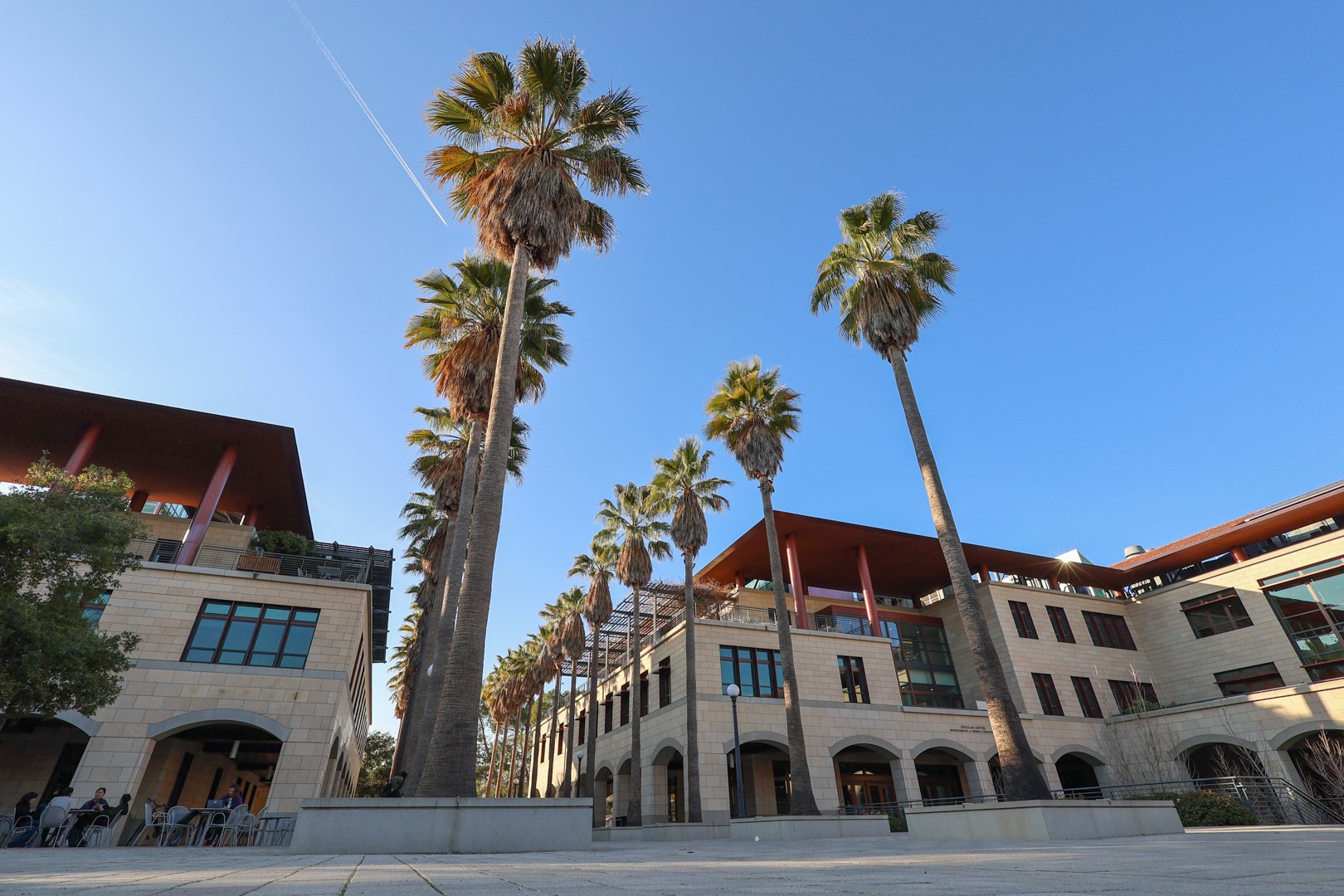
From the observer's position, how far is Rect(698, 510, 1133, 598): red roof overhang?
30.3 metres

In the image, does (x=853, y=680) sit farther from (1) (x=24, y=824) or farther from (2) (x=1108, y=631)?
(1) (x=24, y=824)

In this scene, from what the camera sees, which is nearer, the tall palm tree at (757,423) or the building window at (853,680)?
the tall palm tree at (757,423)

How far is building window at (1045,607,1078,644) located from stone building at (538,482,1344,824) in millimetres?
170

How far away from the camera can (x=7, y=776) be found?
17.6 meters

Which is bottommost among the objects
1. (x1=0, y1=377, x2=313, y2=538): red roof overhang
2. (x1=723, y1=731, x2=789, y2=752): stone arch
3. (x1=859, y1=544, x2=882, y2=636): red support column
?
(x1=723, y1=731, x2=789, y2=752): stone arch

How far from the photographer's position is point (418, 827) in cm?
910

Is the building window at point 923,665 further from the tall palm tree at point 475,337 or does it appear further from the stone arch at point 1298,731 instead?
the tall palm tree at point 475,337

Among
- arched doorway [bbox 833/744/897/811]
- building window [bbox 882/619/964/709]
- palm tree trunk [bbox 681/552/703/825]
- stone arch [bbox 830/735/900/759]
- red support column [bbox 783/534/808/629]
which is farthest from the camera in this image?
building window [bbox 882/619/964/709]

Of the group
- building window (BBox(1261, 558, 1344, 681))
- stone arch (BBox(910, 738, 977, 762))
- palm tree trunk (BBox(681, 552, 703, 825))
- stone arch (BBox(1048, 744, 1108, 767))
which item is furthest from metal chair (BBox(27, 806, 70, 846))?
building window (BBox(1261, 558, 1344, 681))

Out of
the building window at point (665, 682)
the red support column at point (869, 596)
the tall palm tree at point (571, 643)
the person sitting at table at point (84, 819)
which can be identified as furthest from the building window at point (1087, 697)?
the person sitting at table at point (84, 819)

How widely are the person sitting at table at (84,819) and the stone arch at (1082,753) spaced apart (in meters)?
Result: 34.1

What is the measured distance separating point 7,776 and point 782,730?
24976mm

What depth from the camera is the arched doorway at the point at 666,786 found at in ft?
82.1

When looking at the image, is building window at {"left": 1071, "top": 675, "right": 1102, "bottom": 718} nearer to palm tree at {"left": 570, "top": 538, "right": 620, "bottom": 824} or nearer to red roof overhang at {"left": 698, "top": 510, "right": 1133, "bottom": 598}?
red roof overhang at {"left": 698, "top": 510, "right": 1133, "bottom": 598}
